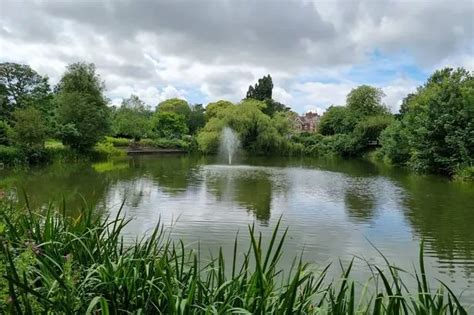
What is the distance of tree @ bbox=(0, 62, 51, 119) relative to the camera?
36750mm

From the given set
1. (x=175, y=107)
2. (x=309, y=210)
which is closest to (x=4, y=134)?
(x=309, y=210)

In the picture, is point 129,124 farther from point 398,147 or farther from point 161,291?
point 161,291

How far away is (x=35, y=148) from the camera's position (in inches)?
881

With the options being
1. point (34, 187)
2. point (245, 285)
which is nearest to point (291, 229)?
point (245, 285)

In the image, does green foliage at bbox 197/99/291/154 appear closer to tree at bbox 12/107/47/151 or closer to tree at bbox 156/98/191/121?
tree at bbox 12/107/47/151

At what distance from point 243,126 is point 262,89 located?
27.7 meters

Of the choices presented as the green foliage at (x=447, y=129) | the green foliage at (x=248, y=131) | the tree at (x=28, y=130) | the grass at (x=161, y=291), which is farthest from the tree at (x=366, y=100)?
the grass at (x=161, y=291)

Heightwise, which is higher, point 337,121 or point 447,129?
point 337,121

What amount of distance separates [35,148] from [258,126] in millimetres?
19897

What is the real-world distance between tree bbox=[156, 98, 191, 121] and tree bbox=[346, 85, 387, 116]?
82.9ft

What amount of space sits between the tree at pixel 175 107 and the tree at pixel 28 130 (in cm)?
4494

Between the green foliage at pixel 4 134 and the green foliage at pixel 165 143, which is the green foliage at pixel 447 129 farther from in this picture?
the green foliage at pixel 165 143

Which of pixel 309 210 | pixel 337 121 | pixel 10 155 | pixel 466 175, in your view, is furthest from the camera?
pixel 337 121

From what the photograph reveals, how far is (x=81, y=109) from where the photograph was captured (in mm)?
27406
